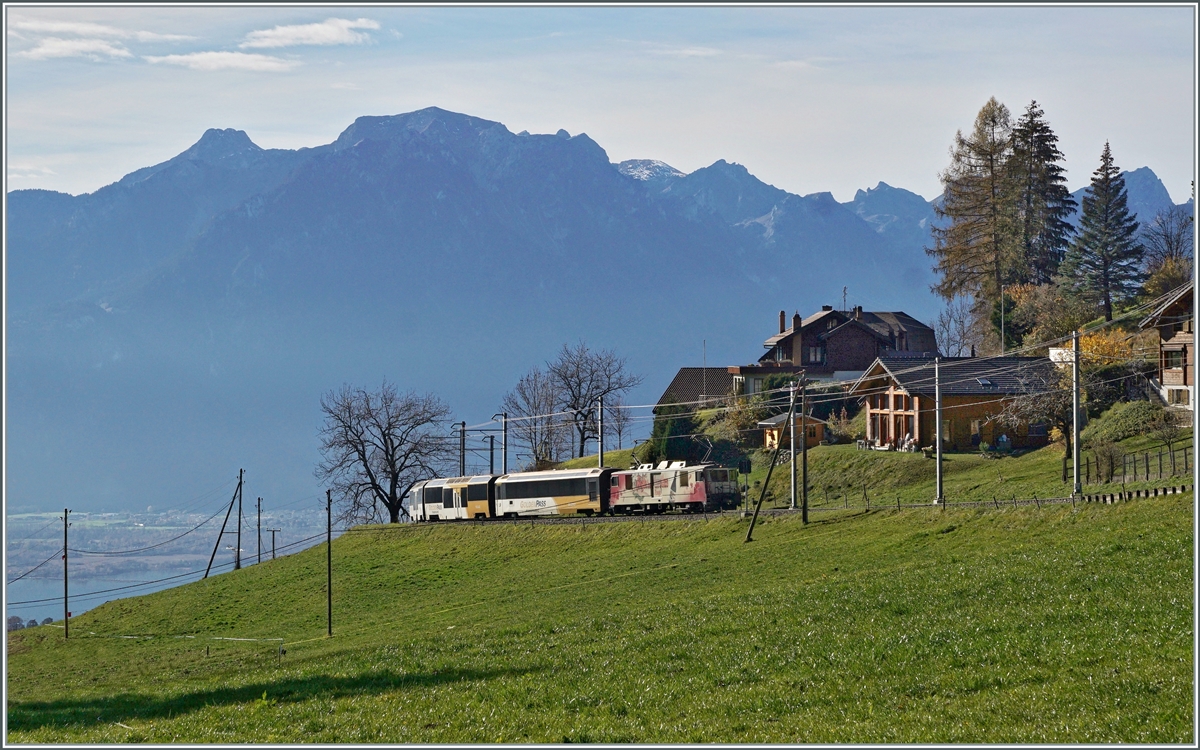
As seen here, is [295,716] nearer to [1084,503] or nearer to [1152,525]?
[1152,525]

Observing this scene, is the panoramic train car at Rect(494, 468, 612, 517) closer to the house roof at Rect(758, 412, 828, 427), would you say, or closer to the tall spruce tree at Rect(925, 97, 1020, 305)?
the house roof at Rect(758, 412, 828, 427)

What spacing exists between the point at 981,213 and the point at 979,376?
32.5 metres

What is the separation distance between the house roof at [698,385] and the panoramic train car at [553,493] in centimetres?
4657

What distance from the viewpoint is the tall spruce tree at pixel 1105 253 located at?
10269cm

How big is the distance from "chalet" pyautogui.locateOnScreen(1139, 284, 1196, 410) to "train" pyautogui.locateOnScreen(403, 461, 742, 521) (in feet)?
84.3

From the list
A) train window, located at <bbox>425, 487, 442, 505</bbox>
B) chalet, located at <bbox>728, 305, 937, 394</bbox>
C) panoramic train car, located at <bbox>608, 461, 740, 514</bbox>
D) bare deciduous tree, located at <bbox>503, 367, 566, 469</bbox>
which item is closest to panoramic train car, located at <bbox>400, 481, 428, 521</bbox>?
train window, located at <bbox>425, 487, 442, 505</bbox>

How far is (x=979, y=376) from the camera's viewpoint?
79.3m

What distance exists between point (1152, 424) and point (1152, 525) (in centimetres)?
3276

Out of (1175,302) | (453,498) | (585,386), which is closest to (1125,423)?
(1175,302)

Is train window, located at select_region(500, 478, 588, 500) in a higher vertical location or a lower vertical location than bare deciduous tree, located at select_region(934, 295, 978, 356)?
lower

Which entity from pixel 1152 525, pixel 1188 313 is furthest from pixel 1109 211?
pixel 1152 525

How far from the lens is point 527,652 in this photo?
28625 mm

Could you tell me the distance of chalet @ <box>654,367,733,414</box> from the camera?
405ft

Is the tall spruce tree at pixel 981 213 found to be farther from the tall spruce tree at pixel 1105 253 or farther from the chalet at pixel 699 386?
the chalet at pixel 699 386
